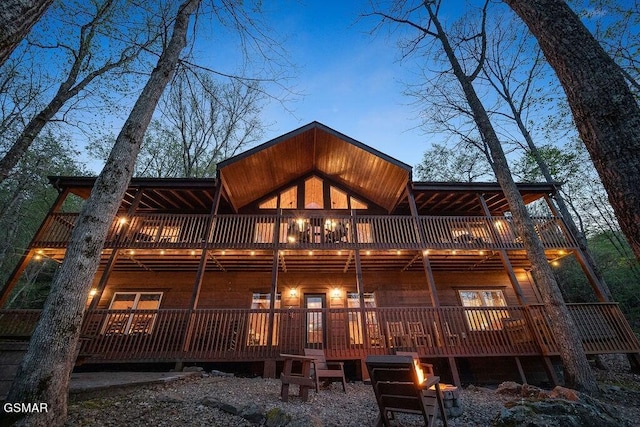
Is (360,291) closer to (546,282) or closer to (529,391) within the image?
(529,391)

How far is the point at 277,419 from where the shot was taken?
10.7 ft

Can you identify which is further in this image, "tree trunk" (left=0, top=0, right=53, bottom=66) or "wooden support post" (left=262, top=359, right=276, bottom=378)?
"wooden support post" (left=262, top=359, right=276, bottom=378)

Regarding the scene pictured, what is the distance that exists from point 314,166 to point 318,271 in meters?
4.83

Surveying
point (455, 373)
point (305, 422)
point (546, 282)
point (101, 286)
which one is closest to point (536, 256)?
point (546, 282)

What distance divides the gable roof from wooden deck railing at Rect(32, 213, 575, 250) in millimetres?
1672

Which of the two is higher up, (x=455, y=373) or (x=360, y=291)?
(x=360, y=291)

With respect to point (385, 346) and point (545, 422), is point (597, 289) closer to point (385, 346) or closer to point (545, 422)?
point (385, 346)

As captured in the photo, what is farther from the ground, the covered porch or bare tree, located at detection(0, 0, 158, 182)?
bare tree, located at detection(0, 0, 158, 182)

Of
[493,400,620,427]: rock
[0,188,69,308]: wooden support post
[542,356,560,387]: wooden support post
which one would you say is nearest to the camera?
[493,400,620,427]: rock

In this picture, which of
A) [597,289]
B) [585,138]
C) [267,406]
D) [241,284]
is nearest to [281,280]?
[241,284]

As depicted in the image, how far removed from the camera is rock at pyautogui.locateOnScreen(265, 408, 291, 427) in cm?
320

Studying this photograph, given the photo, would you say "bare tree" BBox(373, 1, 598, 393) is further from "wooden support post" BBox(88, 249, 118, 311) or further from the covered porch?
"wooden support post" BBox(88, 249, 118, 311)

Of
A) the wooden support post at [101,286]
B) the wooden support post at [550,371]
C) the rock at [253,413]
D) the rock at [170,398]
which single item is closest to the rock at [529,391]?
the wooden support post at [550,371]

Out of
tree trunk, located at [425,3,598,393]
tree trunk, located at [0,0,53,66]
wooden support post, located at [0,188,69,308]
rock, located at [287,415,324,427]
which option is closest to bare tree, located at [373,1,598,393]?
tree trunk, located at [425,3,598,393]
